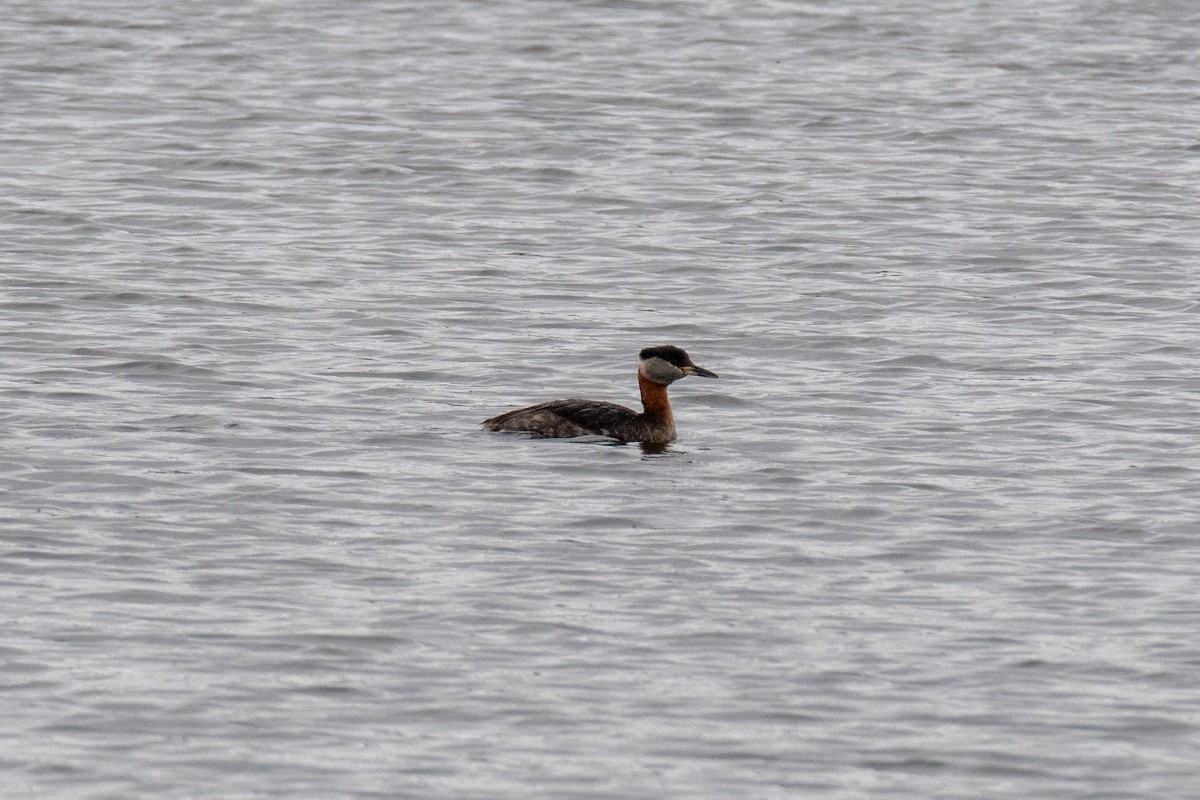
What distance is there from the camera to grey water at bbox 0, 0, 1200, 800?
10812 mm

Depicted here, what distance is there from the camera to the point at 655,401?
16797 mm

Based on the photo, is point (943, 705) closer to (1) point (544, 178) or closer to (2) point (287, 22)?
(1) point (544, 178)

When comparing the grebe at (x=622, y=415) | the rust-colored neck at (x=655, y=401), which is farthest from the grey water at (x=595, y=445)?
the rust-colored neck at (x=655, y=401)

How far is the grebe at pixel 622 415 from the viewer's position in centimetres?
1631

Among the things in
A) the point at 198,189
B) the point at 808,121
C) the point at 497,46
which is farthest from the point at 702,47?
the point at 198,189

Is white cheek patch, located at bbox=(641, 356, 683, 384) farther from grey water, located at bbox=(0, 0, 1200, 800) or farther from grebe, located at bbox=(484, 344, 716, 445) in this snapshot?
grey water, located at bbox=(0, 0, 1200, 800)

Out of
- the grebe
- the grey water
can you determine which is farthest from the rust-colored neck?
the grey water

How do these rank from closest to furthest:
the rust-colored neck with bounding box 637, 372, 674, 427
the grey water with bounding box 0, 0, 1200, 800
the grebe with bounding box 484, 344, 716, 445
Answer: the grey water with bounding box 0, 0, 1200, 800 < the grebe with bounding box 484, 344, 716, 445 < the rust-colored neck with bounding box 637, 372, 674, 427

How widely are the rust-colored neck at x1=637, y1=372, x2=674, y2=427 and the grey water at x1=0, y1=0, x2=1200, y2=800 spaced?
1.55ft

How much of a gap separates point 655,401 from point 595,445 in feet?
1.92

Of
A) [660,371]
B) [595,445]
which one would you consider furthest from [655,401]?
[595,445]

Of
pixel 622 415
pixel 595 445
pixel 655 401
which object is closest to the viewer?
pixel 595 445

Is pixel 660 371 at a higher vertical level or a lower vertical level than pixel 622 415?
higher

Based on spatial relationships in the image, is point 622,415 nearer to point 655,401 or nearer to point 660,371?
point 655,401
